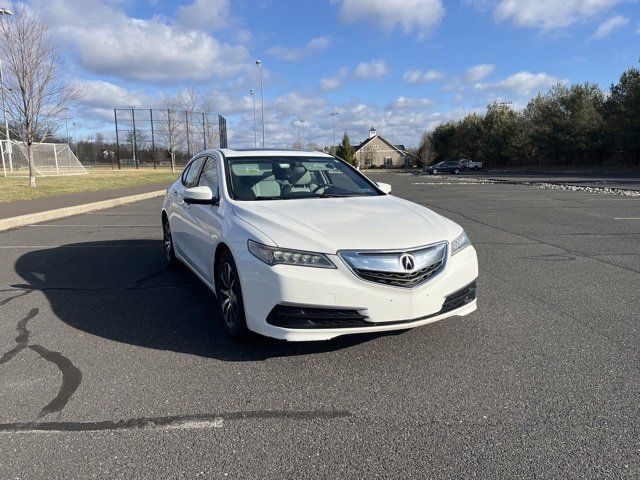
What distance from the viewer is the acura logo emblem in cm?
335

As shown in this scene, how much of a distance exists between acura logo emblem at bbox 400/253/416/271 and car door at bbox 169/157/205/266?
257 centimetres

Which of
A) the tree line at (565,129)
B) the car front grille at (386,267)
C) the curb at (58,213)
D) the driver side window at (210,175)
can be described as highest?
the tree line at (565,129)

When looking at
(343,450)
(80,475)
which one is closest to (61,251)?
(80,475)

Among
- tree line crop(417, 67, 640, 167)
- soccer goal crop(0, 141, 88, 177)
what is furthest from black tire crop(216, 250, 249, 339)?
tree line crop(417, 67, 640, 167)

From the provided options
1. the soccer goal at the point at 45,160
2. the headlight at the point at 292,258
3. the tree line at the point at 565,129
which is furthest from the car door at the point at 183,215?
the tree line at the point at 565,129

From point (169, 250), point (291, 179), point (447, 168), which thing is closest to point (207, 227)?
point (291, 179)

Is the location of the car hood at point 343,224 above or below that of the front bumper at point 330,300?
above

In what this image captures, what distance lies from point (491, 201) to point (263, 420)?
16191 millimetres

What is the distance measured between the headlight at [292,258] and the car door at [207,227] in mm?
816

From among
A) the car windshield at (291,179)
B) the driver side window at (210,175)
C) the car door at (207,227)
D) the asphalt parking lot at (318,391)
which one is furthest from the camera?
the driver side window at (210,175)

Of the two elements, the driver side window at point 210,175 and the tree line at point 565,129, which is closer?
the driver side window at point 210,175

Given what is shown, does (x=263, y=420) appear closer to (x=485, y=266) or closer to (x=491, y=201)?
(x=485, y=266)

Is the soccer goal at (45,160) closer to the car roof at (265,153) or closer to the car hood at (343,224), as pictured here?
the car roof at (265,153)

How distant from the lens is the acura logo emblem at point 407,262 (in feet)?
11.0
